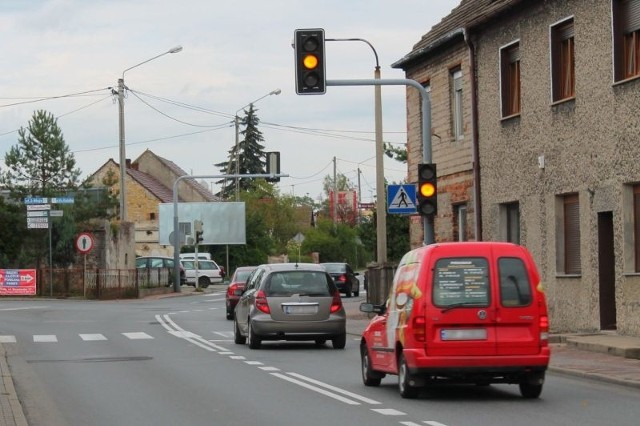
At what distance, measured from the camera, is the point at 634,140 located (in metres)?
22.8

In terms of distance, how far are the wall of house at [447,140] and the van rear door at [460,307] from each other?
1655 cm

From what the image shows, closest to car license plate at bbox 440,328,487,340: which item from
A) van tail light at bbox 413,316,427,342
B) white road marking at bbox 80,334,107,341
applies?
van tail light at bbox 413,316,427,342

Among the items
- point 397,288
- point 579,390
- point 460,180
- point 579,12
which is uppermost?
point 579,12

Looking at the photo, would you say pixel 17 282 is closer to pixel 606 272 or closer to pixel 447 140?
pixel 447 140

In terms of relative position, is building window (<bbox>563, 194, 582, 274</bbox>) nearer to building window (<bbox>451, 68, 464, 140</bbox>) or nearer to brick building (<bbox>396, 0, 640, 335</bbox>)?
brick building (<bbox>396, 0, 640, 335</bbox>)

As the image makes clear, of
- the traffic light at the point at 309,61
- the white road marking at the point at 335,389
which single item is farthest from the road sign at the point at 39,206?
the white road marking at the point at 335,389

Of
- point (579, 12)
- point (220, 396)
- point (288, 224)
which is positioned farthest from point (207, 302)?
point (288, 224)

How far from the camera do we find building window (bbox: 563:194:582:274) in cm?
2583

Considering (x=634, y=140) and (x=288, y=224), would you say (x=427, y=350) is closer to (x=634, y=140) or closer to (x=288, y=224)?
(x=634, y=140)

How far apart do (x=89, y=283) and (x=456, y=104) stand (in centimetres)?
2729

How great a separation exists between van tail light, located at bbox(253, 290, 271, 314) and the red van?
923 centimetres

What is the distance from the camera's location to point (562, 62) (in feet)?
85.8

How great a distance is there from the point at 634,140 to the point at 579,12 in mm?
3155

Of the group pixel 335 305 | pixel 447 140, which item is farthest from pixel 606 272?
pixel 447 140
